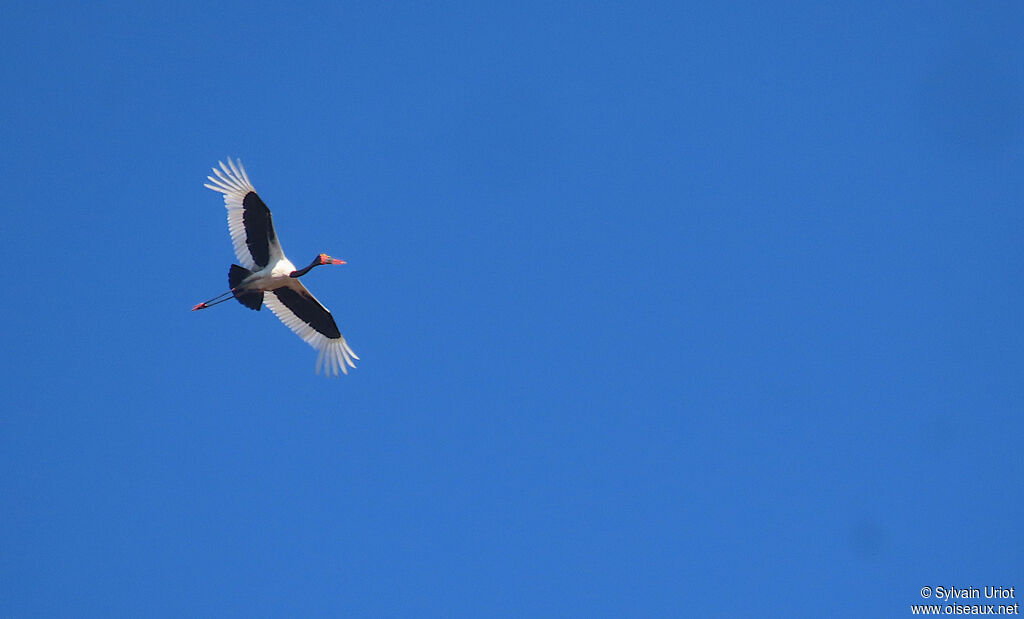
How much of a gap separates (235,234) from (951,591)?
22.6 meters

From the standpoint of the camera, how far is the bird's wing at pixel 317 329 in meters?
30.4

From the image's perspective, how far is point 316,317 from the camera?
99.9ft

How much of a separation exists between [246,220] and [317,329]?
170 inches

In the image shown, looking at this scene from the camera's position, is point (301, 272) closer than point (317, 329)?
Yes

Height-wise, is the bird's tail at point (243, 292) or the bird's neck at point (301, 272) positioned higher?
the bird's neck at point (301, 272)

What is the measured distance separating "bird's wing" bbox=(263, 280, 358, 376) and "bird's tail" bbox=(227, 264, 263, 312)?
0.97m

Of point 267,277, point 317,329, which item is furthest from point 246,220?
point 317,329

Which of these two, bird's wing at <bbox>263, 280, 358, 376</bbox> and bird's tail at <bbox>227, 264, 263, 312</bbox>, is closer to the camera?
bird's tail at <bbox>227, 264, 263, 312</bbox>

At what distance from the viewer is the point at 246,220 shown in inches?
1113

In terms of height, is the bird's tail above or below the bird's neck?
below

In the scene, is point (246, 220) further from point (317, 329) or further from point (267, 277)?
point (317, 329)

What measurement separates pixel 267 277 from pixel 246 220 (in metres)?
1.72

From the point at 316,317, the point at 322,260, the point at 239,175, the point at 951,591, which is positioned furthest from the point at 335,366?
the point at 951,591

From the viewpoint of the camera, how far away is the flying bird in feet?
91.6
